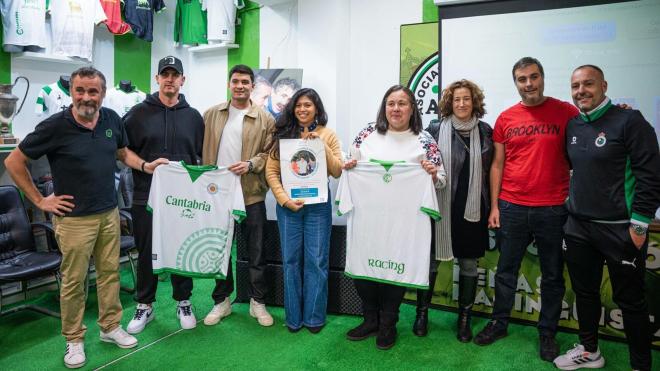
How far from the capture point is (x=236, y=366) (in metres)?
2.52

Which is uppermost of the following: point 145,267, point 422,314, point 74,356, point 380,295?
point 145,267

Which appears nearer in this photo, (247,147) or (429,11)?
(247,147)

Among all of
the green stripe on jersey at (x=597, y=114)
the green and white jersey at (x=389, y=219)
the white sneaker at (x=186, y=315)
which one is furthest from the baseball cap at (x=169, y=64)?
the green stripe on jersey at (x=597, y=114)

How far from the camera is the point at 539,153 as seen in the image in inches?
98.5

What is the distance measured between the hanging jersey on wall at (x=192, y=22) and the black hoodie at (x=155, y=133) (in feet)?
8.92

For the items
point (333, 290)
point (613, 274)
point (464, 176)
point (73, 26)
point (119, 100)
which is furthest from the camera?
point (119, 100)

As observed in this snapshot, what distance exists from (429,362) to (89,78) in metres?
2.46

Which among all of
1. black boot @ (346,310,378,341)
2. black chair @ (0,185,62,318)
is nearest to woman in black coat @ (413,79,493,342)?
black boot @ (346,310,378,341)

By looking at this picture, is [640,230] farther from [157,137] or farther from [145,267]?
[145,267]

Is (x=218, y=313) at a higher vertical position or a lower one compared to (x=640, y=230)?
lower

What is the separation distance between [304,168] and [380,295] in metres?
0.94

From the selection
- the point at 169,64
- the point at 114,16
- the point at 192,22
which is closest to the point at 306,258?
the point at 169,64

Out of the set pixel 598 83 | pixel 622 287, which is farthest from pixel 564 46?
pixel 622 287

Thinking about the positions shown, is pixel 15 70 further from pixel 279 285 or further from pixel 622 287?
pixel 622 287
